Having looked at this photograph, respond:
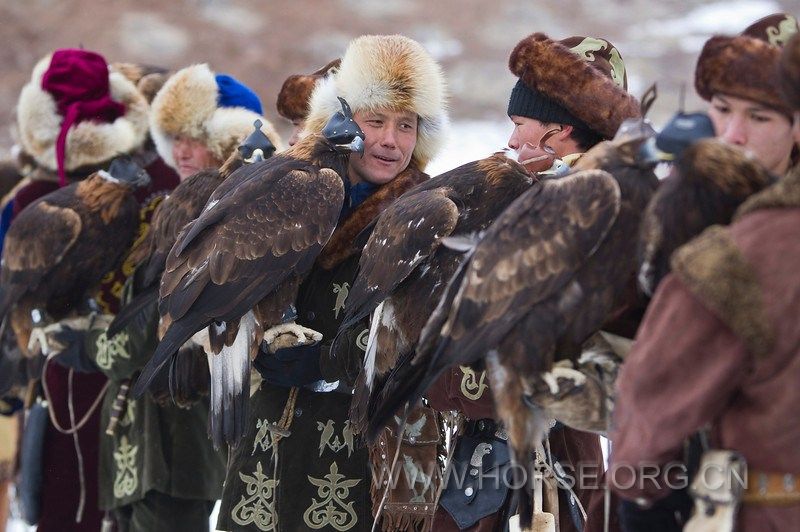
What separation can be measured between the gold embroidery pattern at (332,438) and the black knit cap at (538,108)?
118 cm

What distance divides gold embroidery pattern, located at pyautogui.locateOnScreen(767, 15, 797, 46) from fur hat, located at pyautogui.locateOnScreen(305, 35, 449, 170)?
1556 mm

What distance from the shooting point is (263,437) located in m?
4.49

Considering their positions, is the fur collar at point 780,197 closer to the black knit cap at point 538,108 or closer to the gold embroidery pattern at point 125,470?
the black knit cap at point 538,108

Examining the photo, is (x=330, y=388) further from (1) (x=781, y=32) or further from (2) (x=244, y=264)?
(1) (x=781, y=32)

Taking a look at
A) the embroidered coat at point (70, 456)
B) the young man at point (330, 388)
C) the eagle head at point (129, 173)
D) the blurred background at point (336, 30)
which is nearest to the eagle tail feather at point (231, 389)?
the young man at point (330, 388)

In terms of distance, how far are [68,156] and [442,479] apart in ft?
9.44

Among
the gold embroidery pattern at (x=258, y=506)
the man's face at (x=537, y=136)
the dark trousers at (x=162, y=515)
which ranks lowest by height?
the dark trousers at (x=162, y=515)

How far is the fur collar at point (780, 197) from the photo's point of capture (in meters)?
2.51

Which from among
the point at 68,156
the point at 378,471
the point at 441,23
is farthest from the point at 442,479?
the point at 441,23

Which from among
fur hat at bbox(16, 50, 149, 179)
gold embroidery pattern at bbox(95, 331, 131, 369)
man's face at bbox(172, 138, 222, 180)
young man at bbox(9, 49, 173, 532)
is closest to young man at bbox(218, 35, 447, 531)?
gold embroidery pattern at bbox(95, 331, 131, 369)

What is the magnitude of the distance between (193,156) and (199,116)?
0.17 m

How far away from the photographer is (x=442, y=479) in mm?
4047

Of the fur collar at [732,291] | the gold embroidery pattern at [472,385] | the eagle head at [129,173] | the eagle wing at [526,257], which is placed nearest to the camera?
the fur collar at [732,291]

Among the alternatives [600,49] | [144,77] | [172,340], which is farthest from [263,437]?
[144,77]
